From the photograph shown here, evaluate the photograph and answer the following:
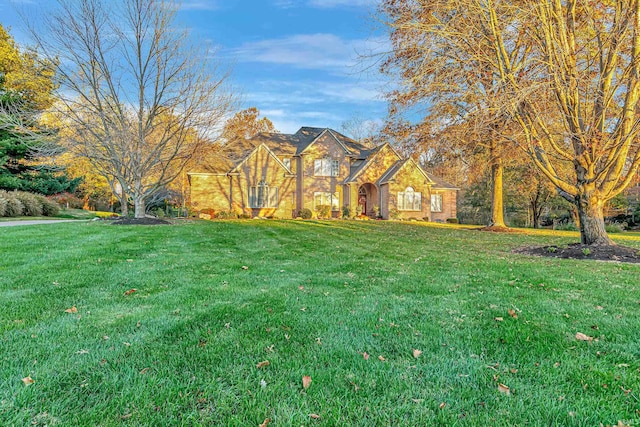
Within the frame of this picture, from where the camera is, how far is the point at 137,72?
15.7 m

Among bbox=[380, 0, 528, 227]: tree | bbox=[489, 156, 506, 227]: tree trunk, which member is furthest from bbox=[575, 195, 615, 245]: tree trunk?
bbox=[489, 156, 506, 227]: tree trunk

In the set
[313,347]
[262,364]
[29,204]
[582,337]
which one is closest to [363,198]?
[29,204]

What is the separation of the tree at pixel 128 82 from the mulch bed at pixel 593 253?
13.9 m

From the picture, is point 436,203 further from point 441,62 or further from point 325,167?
point 441,62

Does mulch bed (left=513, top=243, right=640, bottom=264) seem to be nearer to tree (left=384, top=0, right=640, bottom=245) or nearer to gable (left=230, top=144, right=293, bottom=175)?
tree (left=384, top=0, right=640, bottom=245)

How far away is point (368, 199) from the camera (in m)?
29.2

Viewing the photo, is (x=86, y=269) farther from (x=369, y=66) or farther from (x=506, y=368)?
(x=369, y=66)

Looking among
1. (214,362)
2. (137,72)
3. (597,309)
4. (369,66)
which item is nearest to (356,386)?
(214,362)

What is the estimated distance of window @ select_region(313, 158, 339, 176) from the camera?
90.2 feet

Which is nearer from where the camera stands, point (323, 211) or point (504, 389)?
point (504, 389)

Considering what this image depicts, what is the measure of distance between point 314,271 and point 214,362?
138 inches

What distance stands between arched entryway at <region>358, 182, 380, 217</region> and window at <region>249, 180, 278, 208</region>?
7.16 metres

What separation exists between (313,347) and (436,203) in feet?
91.8

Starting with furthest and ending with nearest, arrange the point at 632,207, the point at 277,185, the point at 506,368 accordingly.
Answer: the point at 632,207
the point at 277,185
the point at 506,368
